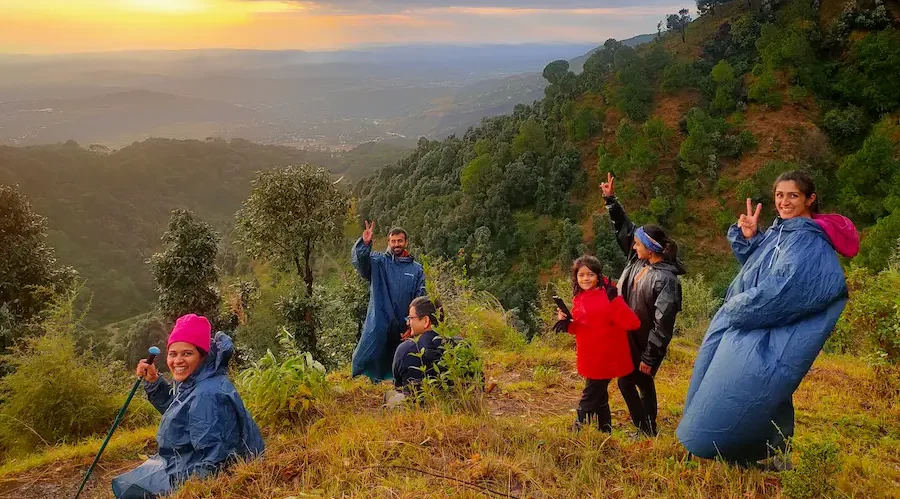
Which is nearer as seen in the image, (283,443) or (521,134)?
(283,443)

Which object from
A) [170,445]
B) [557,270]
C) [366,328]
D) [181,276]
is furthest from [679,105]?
[170,445]

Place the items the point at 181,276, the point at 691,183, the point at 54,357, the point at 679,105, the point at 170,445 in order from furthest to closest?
the point at 679,105 → the point at 691,183 → the point at 181,276 → the point at 54,357 → the point at 170,445

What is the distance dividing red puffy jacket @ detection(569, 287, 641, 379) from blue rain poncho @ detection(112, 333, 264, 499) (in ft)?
7.82

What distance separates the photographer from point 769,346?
2.81 meters

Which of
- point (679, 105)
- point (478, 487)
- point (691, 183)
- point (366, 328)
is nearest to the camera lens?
point (478, 487)

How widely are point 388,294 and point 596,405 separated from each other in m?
2.49

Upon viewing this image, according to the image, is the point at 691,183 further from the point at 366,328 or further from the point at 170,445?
the point at 170,445

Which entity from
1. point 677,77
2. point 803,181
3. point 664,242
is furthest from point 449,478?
point 677,77

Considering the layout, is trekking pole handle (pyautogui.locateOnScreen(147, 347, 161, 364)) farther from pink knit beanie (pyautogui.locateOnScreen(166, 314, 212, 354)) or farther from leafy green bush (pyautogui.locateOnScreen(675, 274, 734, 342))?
leafy green bush (pyautogui.locateOnScreen(675, 274, 734, 342))

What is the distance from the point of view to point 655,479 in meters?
2.94

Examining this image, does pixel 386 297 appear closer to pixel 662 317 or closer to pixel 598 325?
pixel 598 325

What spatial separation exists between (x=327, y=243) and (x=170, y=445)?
13.9m

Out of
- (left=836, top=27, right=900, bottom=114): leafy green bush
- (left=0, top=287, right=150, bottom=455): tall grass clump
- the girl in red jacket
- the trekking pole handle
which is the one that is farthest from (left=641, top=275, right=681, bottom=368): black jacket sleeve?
(left=836, top=27, right=900, bottom=114): leafy green bush

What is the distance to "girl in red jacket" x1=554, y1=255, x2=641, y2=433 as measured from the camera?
143 inches
